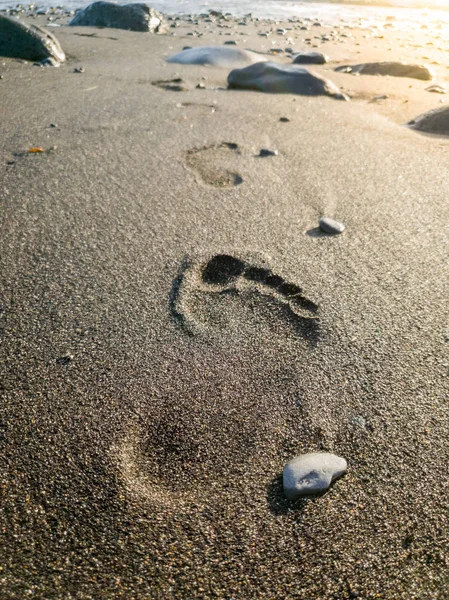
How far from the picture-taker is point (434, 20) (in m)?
10.2

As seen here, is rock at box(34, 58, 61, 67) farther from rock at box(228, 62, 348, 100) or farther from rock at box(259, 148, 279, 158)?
rock at box(259, 148, 279, 158)

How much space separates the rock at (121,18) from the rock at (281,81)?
367 cm

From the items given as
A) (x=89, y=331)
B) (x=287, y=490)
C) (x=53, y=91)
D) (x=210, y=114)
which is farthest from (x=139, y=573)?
(x=53, y=91)

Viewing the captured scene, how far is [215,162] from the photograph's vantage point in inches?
100

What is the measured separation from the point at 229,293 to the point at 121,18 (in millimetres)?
6763

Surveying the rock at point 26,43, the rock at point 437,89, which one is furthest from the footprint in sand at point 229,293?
the rock at point 26,43

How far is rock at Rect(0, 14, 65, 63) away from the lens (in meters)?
4.52

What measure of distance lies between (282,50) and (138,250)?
16.9ft

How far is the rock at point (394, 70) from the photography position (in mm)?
4688

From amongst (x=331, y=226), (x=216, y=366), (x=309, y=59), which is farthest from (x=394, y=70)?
(x=216, y=366)

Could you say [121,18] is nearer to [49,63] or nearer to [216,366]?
[49,63]

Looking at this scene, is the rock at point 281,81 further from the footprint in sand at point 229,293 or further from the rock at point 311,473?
the rock at point 311,473

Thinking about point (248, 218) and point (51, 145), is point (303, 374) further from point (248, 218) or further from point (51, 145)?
point (51, 145)

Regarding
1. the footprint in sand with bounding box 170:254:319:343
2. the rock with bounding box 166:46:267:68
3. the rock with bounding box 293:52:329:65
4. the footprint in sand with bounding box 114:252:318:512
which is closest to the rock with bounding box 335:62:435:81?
the rock with bounding box 293:52:329:65
